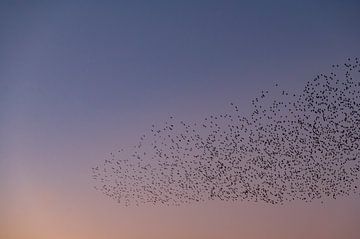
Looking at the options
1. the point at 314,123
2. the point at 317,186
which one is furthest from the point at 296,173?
the point at 314,123

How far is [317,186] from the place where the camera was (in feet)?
50.6

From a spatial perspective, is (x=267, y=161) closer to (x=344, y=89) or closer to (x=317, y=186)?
(x=317, y=186)

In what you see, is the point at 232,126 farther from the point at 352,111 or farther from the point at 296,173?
the point at 352,111

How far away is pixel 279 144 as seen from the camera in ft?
50.2

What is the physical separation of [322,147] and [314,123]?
0.86 metres

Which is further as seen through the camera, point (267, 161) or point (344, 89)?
point (267, 161)

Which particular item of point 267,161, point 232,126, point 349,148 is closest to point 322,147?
point 349,148

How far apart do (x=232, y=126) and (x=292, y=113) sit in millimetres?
1943

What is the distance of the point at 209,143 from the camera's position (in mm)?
15398

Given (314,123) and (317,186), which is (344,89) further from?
(317,186)

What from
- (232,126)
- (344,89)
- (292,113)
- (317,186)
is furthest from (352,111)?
(232,126)

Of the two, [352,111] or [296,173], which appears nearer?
[352,111]

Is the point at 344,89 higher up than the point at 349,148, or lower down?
higher up

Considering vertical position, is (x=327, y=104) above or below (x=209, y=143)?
above
